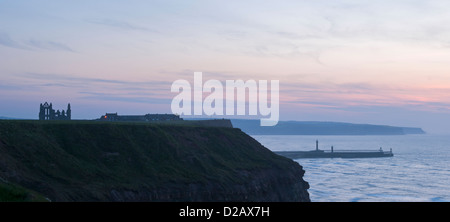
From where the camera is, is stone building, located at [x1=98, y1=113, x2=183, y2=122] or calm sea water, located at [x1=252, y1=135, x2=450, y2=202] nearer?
calm sea water, located at [x1=252, y1=135, x2=450, y2=202]

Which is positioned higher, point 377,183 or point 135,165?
point 135,165

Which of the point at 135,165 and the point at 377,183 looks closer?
Result: the point at 135,165

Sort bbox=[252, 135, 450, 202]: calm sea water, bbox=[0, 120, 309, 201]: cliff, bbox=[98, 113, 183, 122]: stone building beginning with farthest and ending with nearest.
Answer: bbox=[98, 113, 183, 122]: stone building, bbox=[252, 135, 450, 202]: calm sea water, bbox=[0, 120, 309, 201]: cliff

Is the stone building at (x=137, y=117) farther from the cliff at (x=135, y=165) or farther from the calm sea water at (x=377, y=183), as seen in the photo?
the cliff at (x=135, y=165)

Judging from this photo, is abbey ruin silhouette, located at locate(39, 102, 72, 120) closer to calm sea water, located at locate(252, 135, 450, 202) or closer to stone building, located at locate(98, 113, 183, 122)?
stone building, located at locate(98, 113, 183, 122)

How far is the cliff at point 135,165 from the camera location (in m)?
37.5

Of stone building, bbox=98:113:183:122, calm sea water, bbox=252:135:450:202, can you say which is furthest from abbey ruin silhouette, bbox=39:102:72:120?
Answer: calm sea water, bbox=252:135:450:202

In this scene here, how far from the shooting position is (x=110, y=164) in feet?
146

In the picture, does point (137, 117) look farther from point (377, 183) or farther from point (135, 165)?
point (135, 165)

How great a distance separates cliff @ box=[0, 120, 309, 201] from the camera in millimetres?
37531

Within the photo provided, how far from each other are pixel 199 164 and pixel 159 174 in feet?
24.9

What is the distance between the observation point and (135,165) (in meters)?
45.9

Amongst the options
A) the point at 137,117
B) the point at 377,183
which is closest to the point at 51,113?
the point at 137,117
